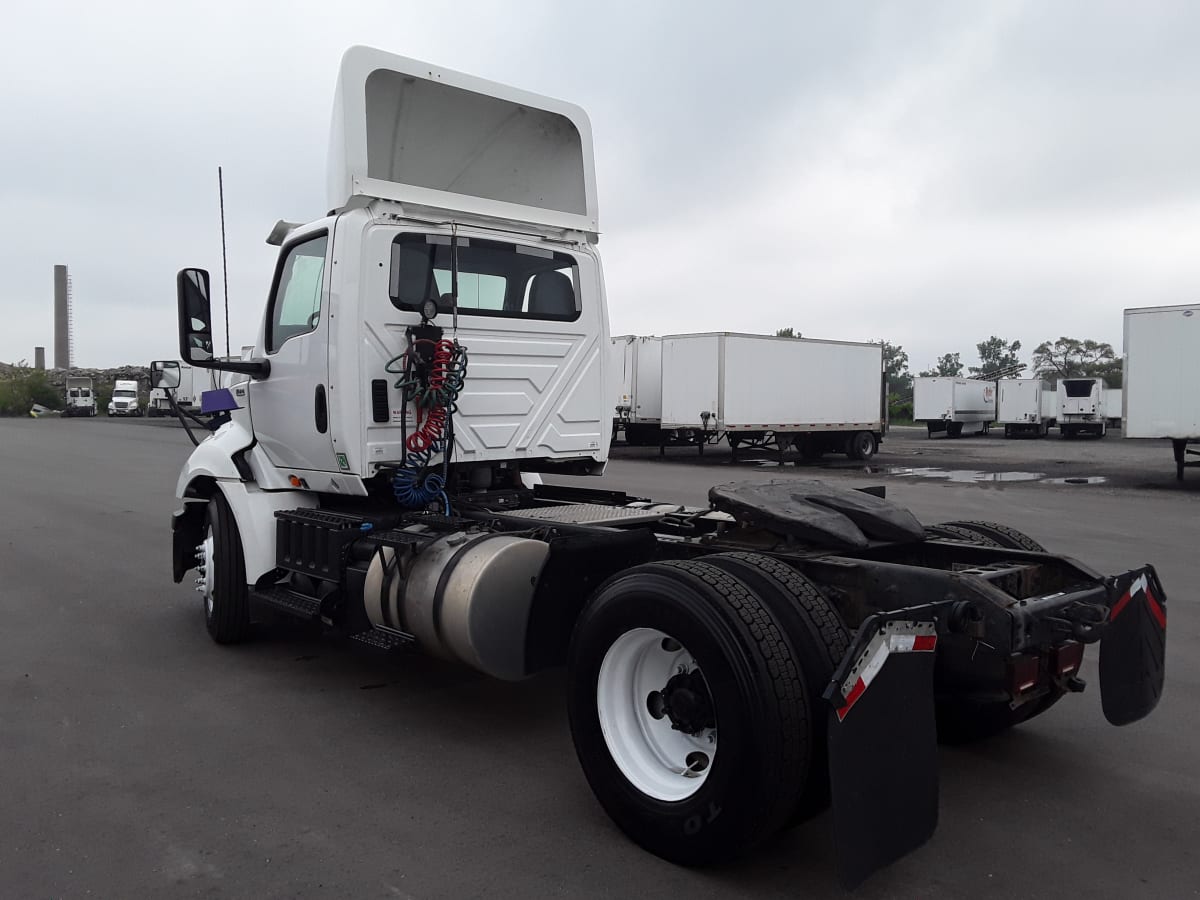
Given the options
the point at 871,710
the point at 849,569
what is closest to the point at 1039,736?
the point at 849,569

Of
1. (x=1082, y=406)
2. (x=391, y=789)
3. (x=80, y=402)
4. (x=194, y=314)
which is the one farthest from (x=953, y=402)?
(x=80, y=402)

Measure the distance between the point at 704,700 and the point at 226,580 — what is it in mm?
3798

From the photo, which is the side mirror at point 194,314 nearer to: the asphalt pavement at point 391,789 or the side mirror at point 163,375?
the side mirror at point 163,375

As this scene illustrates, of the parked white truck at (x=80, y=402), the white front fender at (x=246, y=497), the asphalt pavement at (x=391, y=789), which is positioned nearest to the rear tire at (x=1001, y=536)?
the asphalt pavement at (x=391, y=789)

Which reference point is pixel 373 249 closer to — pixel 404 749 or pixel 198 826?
pixel 404 749

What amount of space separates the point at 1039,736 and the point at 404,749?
10.2 ft

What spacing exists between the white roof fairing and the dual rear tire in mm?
2999

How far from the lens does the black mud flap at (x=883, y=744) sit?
2.71 meters

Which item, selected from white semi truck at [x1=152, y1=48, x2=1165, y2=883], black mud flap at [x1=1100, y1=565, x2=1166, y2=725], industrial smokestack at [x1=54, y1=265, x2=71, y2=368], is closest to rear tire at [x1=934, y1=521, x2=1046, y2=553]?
white semi truck at [x1=152, y1=48, x2=1165, y2=883]

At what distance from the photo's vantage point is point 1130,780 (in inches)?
160

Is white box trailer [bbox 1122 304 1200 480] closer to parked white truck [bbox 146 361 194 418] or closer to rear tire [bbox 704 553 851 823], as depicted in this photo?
parked white truck [bbox 146 361 194 418]

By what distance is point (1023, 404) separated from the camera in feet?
149

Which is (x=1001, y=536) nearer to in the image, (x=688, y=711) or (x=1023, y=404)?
(x=688, y=711)

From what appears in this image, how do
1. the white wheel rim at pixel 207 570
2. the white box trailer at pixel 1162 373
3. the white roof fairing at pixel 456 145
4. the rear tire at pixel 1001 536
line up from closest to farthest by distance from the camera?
the rear tire at pixel 1001 536 < the white roof fairing at pixel 456 145 < the white wheel rim at pixel 207 570 < the white box trailer at pixel 1162 373
